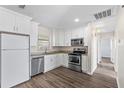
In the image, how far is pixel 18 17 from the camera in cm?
292

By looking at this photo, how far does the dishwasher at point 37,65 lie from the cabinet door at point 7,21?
1.42 meters

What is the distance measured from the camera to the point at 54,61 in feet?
16.1

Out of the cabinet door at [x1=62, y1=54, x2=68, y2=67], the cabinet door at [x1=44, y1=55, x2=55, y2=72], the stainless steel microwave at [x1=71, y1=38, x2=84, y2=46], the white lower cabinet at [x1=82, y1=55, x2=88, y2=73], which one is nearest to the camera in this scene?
the white lower cabinet at [x1=82, y1=55, x2=88, y2=73]

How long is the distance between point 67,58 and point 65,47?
3.54ft

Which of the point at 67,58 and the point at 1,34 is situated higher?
the point at 1,34

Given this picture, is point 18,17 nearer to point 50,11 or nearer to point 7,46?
point 7,46

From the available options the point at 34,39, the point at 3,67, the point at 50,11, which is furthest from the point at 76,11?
the point at 3,67

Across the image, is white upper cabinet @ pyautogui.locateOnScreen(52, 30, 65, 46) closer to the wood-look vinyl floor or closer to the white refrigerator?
the wood-look vinyl floor

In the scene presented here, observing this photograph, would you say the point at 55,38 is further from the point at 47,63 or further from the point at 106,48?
the point at 106,48

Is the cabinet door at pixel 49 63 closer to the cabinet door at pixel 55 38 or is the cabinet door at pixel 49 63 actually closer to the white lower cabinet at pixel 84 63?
the cabinet door at pixel 55 38

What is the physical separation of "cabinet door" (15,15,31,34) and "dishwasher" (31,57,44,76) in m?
1.13

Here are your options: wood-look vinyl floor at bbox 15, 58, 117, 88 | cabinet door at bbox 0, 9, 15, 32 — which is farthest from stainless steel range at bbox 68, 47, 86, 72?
cabinet door at bbox 0, 9, 15, 32

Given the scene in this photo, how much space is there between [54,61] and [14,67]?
2.41 meters

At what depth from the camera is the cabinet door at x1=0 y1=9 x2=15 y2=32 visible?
2.47 m
